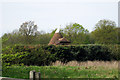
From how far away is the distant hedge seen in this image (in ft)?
33.5

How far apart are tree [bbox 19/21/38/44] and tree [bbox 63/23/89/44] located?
254 inches

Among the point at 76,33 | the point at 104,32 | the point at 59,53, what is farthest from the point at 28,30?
the point at 104,32

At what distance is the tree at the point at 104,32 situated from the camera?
1906cm

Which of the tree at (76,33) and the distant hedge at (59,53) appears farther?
the tree at (76,33)

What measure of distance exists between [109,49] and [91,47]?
1.41 meters

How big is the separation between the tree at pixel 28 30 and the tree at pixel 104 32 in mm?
8756

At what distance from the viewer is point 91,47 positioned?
11211mm

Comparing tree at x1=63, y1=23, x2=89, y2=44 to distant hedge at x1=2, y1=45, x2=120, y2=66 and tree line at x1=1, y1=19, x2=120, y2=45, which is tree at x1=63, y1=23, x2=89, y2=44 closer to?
tree line at x1=1, y1=19, x2=120, y2=45

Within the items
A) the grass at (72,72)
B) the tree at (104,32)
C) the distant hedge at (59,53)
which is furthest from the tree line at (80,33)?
the grass at (72,72)

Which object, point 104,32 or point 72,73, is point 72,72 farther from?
point 104,32

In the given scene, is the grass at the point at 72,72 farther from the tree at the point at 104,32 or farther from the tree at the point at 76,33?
the tree at the point at 76,33

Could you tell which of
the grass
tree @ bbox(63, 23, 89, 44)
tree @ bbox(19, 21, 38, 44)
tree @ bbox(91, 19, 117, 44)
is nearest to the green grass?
the grass

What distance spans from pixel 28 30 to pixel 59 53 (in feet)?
20.0

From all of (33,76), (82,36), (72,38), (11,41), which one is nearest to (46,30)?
(72,38)
